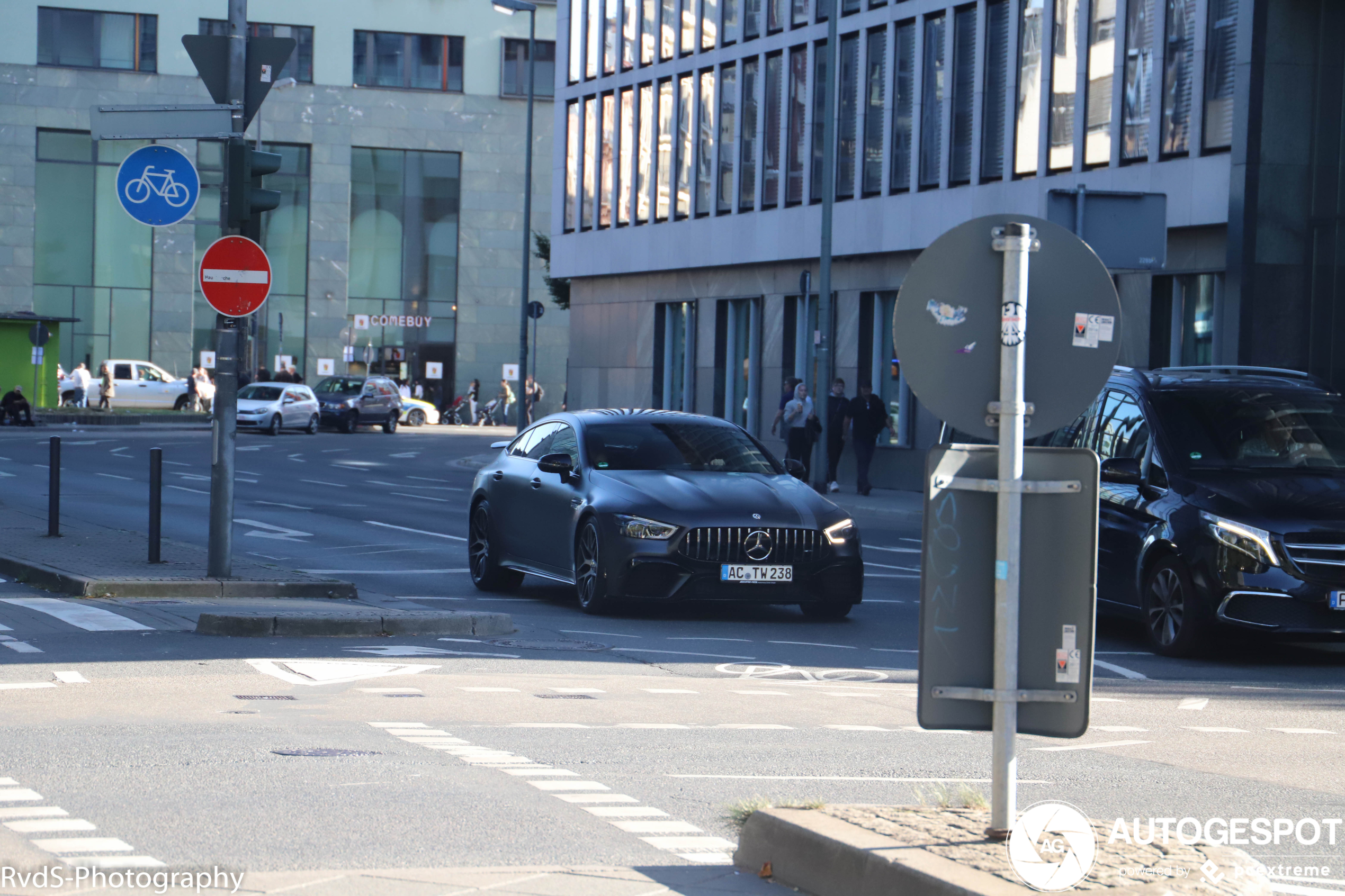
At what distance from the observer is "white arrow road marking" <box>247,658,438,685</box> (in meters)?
10.3

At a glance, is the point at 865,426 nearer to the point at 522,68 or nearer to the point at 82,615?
the point at 82,615

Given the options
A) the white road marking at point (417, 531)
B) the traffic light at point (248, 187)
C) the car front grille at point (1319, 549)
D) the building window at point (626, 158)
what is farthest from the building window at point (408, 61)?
the car front grille at point (1319, 549)

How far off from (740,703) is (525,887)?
4.42 meters

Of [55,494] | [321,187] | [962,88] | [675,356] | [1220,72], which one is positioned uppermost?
[321,187]

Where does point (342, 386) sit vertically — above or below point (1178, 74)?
below

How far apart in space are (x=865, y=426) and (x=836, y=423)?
525 millimetres

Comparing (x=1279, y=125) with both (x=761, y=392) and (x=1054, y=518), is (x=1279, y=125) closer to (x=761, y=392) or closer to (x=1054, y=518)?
(x=761, y=392)

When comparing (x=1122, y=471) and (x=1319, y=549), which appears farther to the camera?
(x=1122, y=471)

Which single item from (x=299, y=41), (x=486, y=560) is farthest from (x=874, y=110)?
(x=299, y=41)

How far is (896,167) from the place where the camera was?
34.7m

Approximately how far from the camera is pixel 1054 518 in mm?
5473

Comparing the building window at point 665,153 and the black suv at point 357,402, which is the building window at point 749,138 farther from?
the black suv at point 357,402

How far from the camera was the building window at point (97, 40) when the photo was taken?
68.6 meters

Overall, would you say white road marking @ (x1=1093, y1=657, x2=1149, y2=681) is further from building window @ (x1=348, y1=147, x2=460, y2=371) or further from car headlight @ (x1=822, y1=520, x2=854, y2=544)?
building window @ (x1=348, y1=147, x2=460, y2=371)
